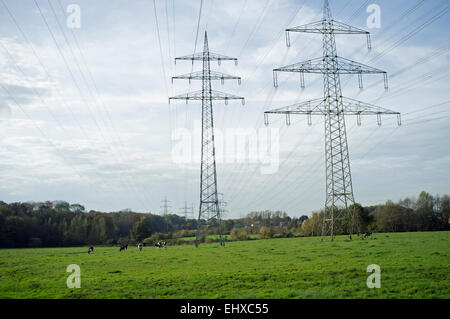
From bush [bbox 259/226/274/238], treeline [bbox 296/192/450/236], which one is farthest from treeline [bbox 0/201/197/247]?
treeline [bbox 296/192/450/236]

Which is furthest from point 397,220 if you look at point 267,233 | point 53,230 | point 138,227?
point 53,230

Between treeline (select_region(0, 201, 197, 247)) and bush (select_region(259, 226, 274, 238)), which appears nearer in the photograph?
treeline (select_region(0, 201, 197, 247))

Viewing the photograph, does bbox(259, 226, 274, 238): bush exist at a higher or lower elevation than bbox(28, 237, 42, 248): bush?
higher

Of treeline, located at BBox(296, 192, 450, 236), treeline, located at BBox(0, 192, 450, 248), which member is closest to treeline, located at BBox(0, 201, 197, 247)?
treeline, located at BBox(0, 192, 450, 248)

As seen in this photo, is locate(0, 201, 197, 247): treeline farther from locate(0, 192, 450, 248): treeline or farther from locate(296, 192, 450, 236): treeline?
locate(296, 192, 450, 236): treeline

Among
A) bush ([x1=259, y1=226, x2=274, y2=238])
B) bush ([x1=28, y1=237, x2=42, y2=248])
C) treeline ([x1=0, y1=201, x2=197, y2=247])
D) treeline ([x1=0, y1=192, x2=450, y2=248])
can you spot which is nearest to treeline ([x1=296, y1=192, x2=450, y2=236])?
treeline ([x1=0, y1=192, x2=450, y2=248])

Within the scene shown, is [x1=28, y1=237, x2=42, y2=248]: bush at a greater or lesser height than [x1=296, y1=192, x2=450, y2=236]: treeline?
lesser

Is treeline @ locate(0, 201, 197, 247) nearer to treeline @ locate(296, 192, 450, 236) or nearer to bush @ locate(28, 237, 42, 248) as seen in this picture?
bush @ locate(28, 237, 42, 248)

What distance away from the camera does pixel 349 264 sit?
71.3 feet

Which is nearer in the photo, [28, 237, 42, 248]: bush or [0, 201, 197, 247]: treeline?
[0, 201, 197, 247]: treeline

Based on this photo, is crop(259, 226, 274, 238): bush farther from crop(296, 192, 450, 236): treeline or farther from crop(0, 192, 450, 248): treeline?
crop(296, 192, 450, 236): treeline

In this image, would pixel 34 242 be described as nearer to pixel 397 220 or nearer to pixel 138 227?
pixel 138 227

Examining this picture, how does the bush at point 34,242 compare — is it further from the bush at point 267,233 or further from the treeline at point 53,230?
the bush at point 267,233

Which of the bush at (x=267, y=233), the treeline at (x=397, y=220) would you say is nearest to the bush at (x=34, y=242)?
the bush at (x=267, y=233)
